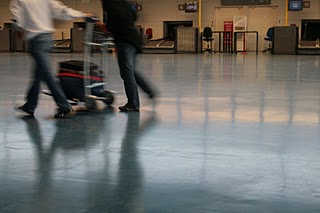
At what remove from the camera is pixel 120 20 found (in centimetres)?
528

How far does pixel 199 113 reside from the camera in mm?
5199

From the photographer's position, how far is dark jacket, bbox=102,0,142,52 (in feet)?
17.3

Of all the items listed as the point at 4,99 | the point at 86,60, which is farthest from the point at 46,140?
the point at 4,99

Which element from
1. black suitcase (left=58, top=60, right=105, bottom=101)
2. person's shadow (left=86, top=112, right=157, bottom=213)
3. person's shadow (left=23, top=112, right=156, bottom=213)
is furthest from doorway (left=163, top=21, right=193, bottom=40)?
person's shadow (left=86, top=112, right=157, bottom=213)

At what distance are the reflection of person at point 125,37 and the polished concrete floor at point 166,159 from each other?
31cm

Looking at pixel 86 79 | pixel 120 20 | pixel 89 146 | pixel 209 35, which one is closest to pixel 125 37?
pixel 120 20

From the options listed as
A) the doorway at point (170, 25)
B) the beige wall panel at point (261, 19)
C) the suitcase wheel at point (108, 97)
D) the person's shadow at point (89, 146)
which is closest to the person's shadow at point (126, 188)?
the person's shadow at point (89, 146)

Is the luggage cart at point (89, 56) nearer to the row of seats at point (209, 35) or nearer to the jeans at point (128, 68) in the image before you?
the jeans at point (128, 68)

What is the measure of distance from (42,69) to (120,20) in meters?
1.08

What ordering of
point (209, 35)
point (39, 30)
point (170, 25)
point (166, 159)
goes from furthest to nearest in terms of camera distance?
point (170, 25), point (209, 35), point (39, 30), point (166, 159)

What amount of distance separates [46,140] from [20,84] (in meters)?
4.71

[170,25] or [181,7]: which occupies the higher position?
[181,7]

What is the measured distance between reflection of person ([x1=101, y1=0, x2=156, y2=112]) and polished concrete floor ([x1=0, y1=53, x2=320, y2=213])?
1.01 ft

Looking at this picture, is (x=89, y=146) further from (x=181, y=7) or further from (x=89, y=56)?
(x=181, y=7)
